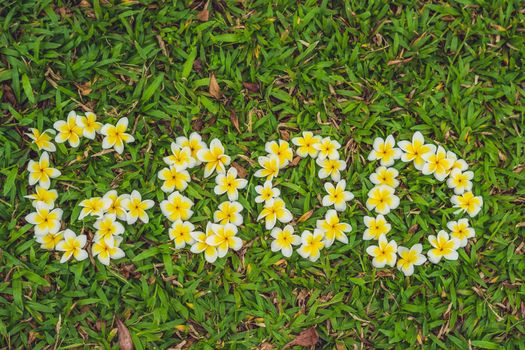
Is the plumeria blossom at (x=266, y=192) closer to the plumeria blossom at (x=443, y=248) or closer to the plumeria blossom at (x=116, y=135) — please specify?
the plumeria blossom at (x=116, y=135)

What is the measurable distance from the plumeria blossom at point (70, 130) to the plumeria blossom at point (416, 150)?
1.73 m

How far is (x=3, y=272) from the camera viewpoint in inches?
105

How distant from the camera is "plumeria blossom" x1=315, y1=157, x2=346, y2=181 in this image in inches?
112

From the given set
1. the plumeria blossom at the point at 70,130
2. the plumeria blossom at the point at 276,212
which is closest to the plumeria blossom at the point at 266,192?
the plumeria blossom at the point at 276,212

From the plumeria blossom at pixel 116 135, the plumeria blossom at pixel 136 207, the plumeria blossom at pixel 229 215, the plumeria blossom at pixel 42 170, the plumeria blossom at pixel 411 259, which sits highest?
the plumeria blossom at pixel 116 135

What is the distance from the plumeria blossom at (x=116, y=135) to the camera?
2.78 meters

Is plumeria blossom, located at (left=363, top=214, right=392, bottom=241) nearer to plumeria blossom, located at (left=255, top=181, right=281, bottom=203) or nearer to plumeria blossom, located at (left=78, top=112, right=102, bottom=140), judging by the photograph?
plumeria blossom, located at (left=255, top=181, right=281, bottom=203)

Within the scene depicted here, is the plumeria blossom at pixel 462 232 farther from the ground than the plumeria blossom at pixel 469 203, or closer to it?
closer to it

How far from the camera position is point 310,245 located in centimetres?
277

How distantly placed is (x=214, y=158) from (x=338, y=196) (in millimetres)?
692

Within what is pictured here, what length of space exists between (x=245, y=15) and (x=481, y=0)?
4.46 feet

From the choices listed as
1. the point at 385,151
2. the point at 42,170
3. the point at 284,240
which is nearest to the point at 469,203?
the point at 385,151

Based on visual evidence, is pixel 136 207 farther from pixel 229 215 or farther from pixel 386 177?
pixel 386 177

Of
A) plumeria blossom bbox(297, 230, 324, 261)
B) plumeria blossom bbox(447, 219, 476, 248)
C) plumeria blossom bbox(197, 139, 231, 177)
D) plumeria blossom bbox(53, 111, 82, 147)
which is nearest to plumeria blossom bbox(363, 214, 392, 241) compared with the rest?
plumeria blossom bbox(297, 230, 324, 261)
